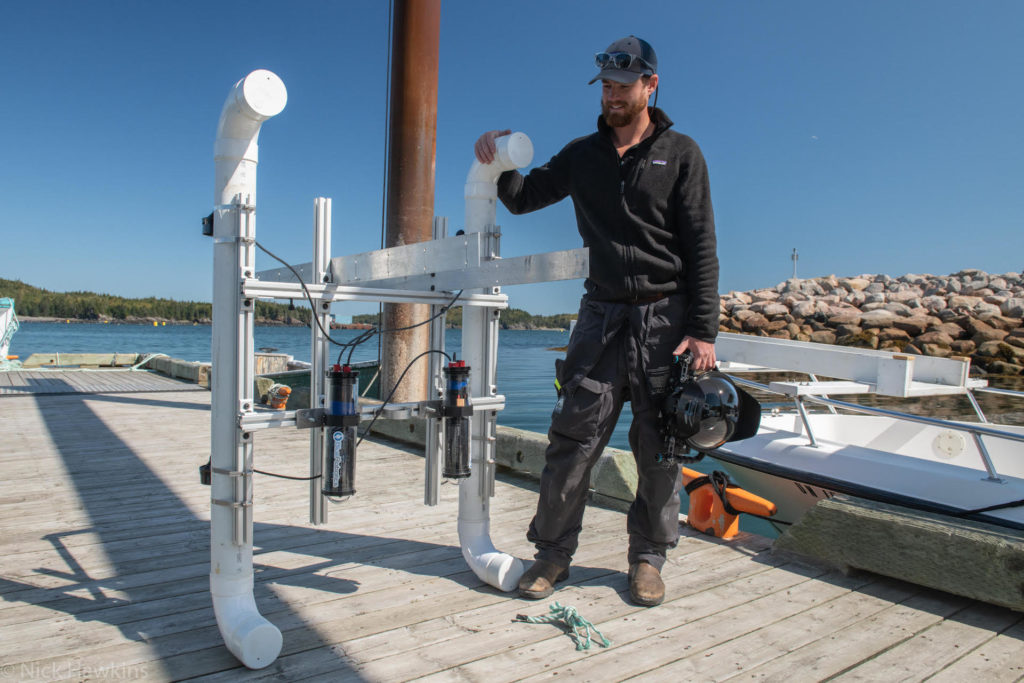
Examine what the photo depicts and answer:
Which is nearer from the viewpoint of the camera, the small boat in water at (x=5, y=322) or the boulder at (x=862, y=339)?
the small boat in water at (x=5, y=322)

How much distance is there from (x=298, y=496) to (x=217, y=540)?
2.17 meters

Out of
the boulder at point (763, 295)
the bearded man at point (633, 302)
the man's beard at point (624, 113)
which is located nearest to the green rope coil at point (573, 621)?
the bearded man at point (633, 302)

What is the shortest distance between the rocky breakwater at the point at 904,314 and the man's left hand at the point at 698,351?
25.1 m

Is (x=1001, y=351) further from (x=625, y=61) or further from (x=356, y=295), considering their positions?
(x=356, y=295)

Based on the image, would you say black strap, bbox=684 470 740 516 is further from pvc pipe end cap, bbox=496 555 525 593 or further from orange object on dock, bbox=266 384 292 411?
orange object on dock, bbox=266 384 292 411

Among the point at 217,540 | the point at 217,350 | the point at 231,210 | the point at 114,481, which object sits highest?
the point at 231,210

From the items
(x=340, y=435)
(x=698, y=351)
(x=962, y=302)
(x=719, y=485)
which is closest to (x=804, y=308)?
(x=962, y=302)

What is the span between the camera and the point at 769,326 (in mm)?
31766

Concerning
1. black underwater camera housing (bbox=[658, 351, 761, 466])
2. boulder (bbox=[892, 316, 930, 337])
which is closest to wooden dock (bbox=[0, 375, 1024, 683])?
black underwater camera housing (bbox=[658, 351, 761, 466])

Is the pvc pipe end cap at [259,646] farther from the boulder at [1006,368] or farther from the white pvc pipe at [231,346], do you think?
the boulder at [1006,368]

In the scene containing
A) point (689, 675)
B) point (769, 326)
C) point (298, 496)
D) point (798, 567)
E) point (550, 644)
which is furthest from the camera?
point (769, 326)

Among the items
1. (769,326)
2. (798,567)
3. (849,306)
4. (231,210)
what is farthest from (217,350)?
(849,306)

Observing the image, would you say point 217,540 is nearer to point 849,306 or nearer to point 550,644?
point 550,644

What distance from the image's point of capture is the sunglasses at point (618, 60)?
8.83 feet
